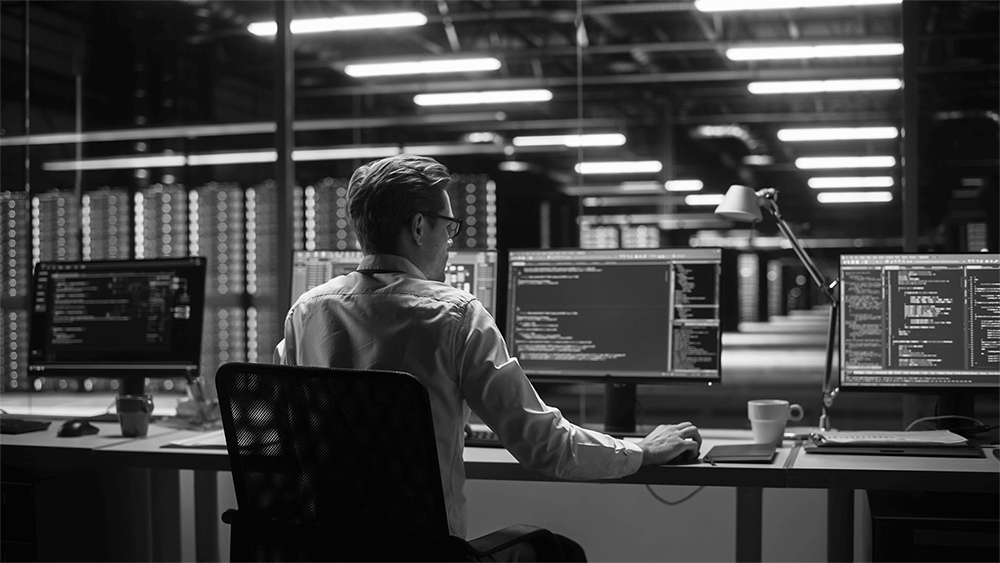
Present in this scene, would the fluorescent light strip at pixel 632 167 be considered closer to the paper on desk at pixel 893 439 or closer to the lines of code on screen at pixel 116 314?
the lines of code on screen at pixel 116 314

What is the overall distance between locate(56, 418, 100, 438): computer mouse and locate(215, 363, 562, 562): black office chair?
135 cm

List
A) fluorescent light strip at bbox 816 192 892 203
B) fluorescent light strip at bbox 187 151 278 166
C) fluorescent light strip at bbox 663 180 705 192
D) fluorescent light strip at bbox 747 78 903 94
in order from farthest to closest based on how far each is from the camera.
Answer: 1. fluorescent light strip at bbox 187 151 278 166
2. fluorescent light strip at bbox 663 180 705 192
3. fluorescent light strip at bbox 747 78 903 94
4. fluorescent light strip at bbox 816 192 892 203

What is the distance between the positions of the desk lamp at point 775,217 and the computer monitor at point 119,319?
1.65 m

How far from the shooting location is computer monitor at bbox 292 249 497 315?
2.62m

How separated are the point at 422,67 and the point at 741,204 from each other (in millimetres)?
5750

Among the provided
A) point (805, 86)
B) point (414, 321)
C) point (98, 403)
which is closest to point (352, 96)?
point (805, 86)

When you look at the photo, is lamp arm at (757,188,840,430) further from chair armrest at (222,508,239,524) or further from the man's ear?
chair armrest at (222,508,239,524)

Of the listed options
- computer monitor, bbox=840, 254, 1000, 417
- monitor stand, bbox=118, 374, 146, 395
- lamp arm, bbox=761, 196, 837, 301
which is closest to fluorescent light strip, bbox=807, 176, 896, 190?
lamp arm, bbox=761, 196, 837, 301

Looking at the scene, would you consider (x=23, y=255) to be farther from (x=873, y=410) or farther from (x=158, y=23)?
(x=873, y=410)

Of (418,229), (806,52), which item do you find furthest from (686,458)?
(806,52)

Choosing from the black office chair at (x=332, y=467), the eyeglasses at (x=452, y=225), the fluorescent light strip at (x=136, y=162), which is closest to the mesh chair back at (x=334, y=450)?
the black office chair at (x=332, y=467)

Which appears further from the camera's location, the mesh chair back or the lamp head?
the lamp head

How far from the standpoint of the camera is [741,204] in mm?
2467

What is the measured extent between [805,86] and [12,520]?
30.5 ft
